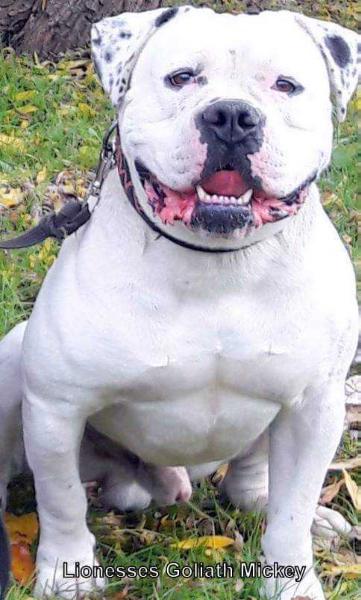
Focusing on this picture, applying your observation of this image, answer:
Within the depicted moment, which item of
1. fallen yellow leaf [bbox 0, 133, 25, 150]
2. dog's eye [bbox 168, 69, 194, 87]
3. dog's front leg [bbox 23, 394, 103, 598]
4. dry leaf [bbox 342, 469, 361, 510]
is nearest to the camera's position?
dog's eye [bbox 168, 69, 194, 87]

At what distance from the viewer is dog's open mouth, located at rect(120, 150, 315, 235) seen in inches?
99.6

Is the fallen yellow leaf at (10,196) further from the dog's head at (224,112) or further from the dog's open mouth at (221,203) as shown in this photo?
the dog's open mouth at (221,203)

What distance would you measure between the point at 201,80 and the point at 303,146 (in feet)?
0.85

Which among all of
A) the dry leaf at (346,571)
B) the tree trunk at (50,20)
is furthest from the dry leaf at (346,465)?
the tree trunk at (50,20)

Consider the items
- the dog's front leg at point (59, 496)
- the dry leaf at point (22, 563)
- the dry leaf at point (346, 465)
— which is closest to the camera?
the dog's front leg at point (59, 496)

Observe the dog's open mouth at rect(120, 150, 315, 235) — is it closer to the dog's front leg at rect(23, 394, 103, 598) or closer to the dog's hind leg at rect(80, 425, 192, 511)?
the dog's front leg at rect(23, 394, 103, 598)

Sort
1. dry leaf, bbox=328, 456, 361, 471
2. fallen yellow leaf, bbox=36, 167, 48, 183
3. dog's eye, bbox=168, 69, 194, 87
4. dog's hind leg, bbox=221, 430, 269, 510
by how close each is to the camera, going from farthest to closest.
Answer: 1. fallen yellow leaf, bbox=36, 167, 48, 183
2. dry leaf, bbox=328, 456, 361, 471
3. dog's hind leg, bbox=221, 430, 269, 510
4. dog's eye, bbox=168, 69, 194, 87

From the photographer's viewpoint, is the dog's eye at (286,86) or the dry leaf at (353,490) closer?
the dog's eye at (286,86)

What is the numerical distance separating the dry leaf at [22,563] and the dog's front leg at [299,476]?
0.63m

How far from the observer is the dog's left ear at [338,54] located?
8.92 feet

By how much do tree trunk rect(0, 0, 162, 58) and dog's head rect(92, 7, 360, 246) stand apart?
14.1ft

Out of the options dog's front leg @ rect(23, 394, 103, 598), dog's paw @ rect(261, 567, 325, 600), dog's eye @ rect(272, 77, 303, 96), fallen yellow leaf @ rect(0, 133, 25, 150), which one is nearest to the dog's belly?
dog's front leg @ rect(23, 394, 103, 598)

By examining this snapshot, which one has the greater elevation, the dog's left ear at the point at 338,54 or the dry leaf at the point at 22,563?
the dog's left ear at the point at 338,54

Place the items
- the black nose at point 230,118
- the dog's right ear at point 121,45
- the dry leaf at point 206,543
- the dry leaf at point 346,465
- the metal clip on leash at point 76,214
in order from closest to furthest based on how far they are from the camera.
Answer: the black nose at point 230,118 < the dog's right ear at point 121,45 < the metal clip on leash at point 76,214 < the dry leaf at point 206,543 < the dry leaf at point 346,465
